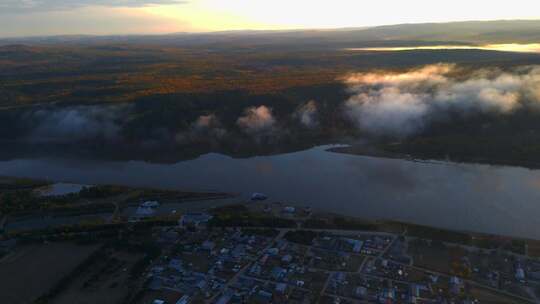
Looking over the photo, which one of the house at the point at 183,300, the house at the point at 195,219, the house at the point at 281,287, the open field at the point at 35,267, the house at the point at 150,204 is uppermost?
the house at the point at 195,219

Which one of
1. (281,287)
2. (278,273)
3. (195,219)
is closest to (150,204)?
(195,219)

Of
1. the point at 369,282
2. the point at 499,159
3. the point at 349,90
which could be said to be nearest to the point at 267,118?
the point at 349,90

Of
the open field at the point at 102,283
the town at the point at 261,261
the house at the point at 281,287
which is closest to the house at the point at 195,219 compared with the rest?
the town at the point at 261,261

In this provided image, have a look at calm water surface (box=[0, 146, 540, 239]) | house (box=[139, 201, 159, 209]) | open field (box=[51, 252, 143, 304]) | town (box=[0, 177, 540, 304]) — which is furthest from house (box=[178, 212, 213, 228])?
calm water surface (box=[0, 146, 540, 239])

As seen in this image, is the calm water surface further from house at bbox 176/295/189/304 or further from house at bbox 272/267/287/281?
house at bbox 176/295/189/304

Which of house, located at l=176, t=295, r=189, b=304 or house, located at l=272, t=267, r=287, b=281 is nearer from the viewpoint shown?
→ house, located at l=176, t=295, r=189, b=304

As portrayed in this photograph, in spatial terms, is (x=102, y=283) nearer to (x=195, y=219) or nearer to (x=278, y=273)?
(x=195, y=219)

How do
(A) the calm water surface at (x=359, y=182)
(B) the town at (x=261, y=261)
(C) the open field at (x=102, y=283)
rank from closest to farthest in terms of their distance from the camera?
1. (B) the town at (x=261, y=261)
2. (C) the open field at (x=102, y=283)
3. (A) the calm water surface at (x=359, y=182)

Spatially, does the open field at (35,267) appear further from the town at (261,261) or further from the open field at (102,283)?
the open field at (102,283)
